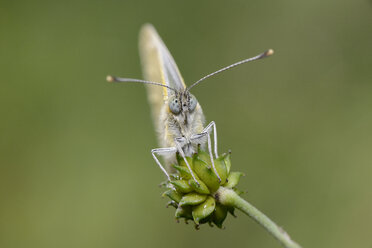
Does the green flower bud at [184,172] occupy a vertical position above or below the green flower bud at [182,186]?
above

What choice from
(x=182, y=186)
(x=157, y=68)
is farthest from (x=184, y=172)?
(x=157, y=68)

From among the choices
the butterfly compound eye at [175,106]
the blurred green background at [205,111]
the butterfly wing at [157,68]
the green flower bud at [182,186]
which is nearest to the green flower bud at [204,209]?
the green flower bud at [182,186]

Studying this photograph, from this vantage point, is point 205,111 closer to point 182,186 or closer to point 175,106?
point 175,106

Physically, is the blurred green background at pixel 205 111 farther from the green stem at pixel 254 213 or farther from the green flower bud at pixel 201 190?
the green stem at pixel 254 213

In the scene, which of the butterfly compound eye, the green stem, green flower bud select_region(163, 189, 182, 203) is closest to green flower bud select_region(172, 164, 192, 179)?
green flower bud select_region(163, 189, 182, 203)

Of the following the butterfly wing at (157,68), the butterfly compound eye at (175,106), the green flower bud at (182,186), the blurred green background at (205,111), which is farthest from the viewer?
the blurred green background at (205,111)

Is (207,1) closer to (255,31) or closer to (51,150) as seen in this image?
(255,31)

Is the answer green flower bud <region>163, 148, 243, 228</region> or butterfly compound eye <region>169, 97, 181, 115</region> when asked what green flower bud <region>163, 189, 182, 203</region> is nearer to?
green flower bud <region>163, 148, 243, 228</region>
